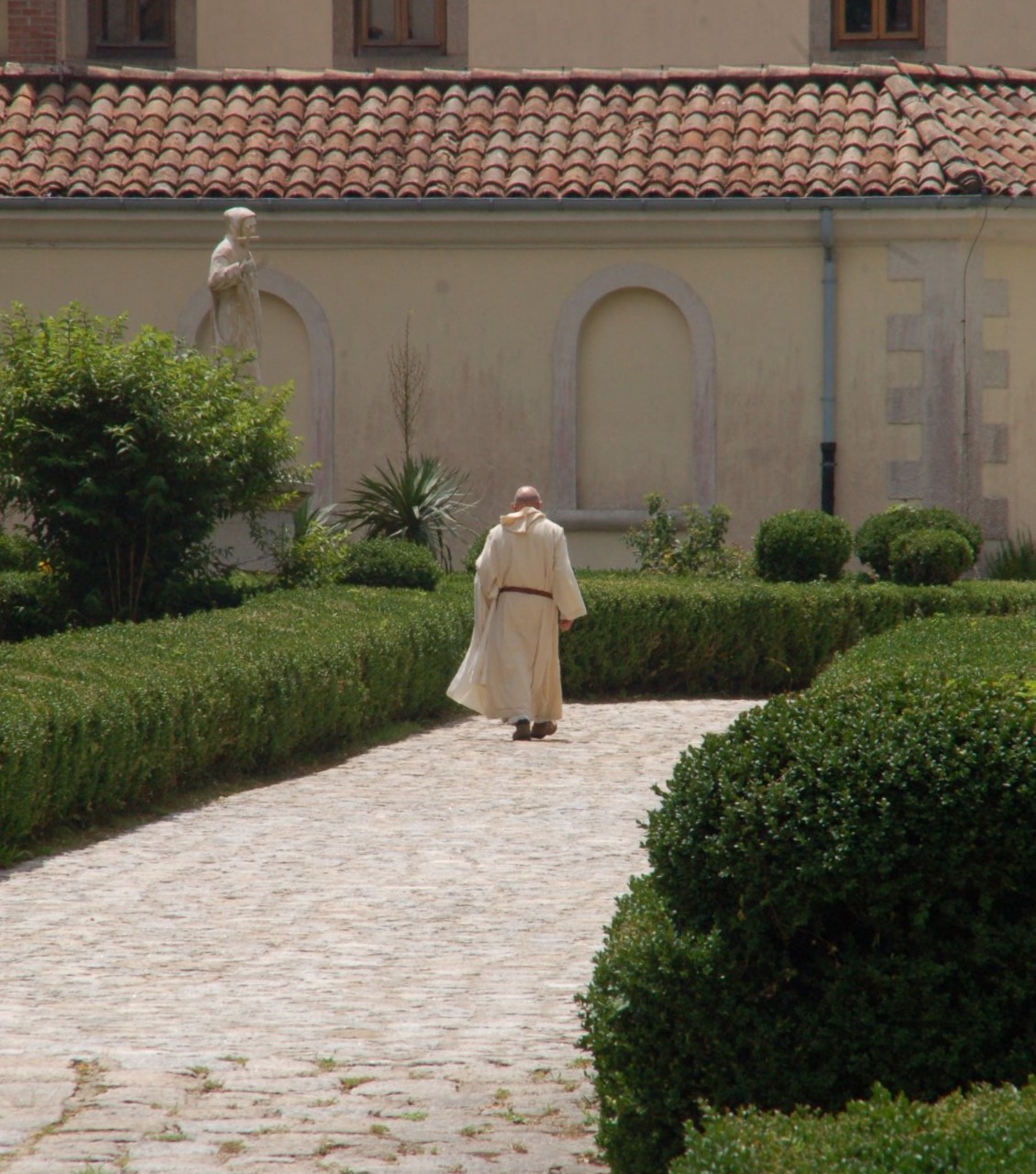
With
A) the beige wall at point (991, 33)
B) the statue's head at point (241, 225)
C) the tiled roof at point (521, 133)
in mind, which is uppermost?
the beige wall at point (991, 33)

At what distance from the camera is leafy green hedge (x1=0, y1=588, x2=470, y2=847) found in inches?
334

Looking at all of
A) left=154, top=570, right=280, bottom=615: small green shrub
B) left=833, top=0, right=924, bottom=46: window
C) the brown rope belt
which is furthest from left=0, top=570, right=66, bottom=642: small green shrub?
left=833, top=0, right=924, bottom=46: window

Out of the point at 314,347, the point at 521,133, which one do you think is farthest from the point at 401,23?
the point at 314,347

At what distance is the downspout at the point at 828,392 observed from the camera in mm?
18594

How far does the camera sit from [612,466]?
62.7ft

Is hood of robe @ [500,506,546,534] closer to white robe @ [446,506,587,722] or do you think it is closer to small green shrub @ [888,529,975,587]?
white robe @ [446,506,587,722]

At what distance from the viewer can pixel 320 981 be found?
20.3 feet

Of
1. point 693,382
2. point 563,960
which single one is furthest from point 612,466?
point 563,960

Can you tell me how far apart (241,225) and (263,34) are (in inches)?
304

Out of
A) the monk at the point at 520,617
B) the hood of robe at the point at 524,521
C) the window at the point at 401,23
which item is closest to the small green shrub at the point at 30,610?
the monk at the point at 520,617

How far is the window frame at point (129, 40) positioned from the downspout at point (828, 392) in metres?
8.88

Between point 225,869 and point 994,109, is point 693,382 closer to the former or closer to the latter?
point 994,109

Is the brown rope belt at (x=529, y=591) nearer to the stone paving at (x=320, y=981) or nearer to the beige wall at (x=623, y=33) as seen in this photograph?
the stone paving at (x=320, y=981)

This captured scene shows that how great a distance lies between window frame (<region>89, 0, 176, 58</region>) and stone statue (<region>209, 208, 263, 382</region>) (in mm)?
7495
